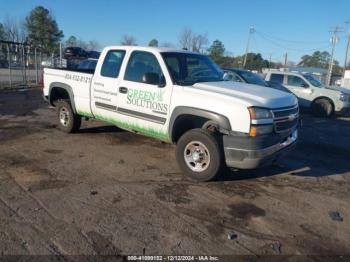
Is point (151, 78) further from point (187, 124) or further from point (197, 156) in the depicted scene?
point (197, 156)

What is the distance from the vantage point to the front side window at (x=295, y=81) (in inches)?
578

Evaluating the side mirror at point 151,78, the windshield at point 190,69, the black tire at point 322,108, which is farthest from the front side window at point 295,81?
the side mirror at point 151,78

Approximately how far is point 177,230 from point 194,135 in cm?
176

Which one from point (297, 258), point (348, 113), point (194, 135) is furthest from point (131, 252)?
point (348, 113)

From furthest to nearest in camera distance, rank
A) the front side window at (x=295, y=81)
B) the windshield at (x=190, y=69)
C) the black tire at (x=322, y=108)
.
A: the front side window at (x=295, y=81) → the black tire at (x=322, y=108) → the windshield at (x=190, y=69)

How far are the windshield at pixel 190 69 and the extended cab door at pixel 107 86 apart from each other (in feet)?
3.53

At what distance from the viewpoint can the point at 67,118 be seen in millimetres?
7934

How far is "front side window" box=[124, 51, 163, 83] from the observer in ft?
19.3

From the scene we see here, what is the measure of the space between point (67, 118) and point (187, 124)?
3550 millimetres

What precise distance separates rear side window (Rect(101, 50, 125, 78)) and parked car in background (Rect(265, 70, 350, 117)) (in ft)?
33.4

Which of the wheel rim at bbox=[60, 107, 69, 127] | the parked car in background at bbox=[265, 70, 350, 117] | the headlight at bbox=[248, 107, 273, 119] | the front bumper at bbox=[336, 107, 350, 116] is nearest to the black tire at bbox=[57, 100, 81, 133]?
the wheel rim at bbox=[60, 107, 69, 127]

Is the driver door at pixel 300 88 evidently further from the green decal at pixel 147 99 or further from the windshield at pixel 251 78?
the green decal at pixel 147 99

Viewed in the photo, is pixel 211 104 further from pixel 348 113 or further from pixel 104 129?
pixel 348 113

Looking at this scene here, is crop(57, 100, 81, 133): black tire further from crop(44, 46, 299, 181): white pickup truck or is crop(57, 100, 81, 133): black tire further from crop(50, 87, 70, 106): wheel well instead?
crop(44, 46, 299, 181): white pickup truck
